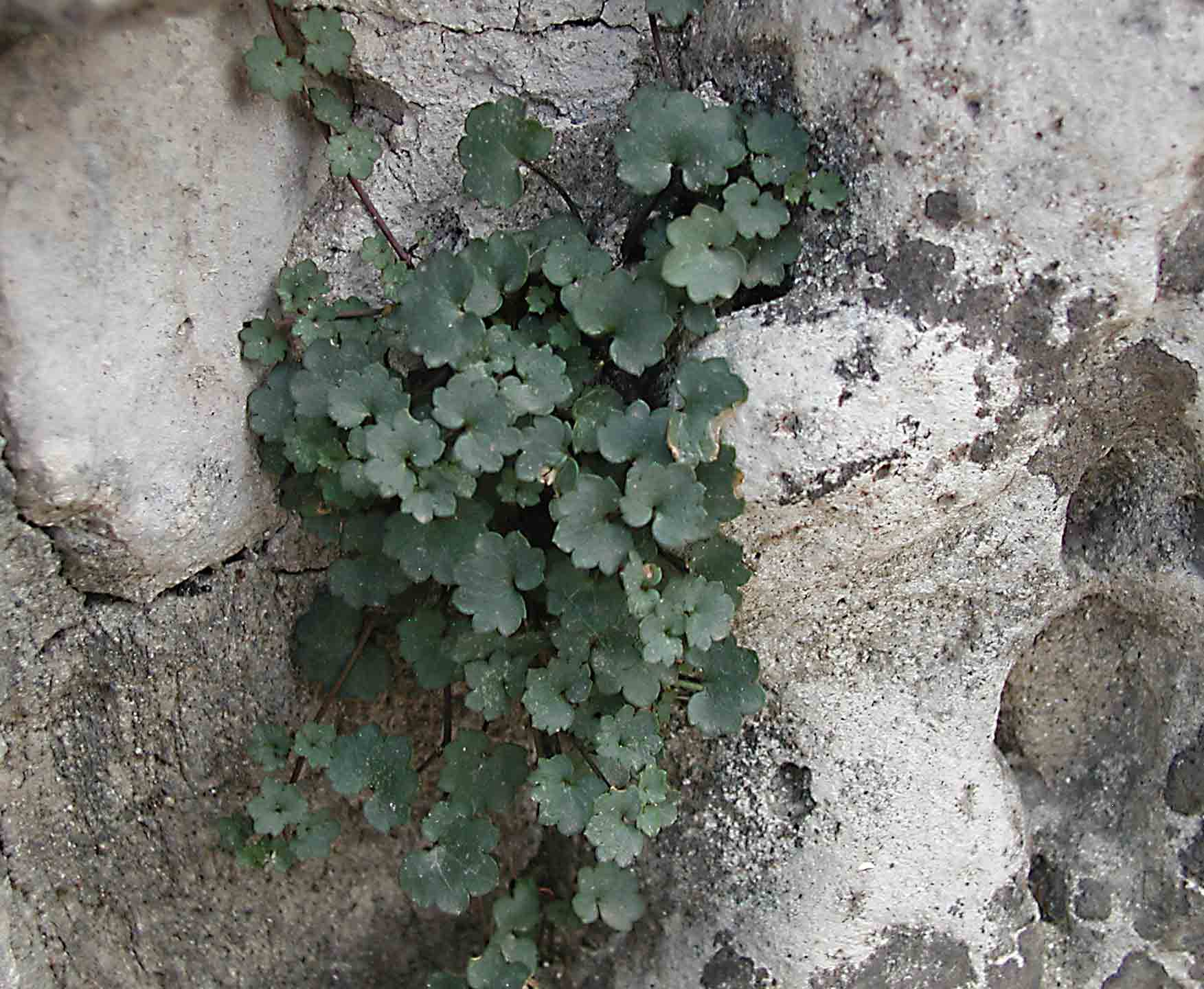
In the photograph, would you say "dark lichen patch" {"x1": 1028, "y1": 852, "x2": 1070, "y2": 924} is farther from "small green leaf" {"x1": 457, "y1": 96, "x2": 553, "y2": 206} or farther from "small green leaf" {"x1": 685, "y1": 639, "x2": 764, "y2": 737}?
"small green leaf" {"x1": 457, "y1": 96, "x2": 553, "y2": 206}

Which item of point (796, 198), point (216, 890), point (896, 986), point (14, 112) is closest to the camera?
point (14, 112)

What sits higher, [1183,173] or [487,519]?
[1183,173]

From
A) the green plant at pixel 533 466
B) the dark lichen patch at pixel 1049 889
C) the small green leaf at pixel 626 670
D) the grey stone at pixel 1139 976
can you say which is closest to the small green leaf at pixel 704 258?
the green plant at pixel 533 466

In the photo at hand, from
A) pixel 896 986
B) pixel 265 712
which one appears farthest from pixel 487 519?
pixel 896 986

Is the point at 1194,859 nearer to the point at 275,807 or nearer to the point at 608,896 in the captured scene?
the point at 608,896

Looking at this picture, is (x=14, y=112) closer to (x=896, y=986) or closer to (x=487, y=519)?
(x=487, y=519)

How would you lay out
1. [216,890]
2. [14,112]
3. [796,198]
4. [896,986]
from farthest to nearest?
1. [216,890]
2. [896,986]
3. [796,198]
4. [14,112]
